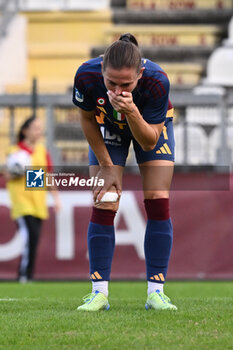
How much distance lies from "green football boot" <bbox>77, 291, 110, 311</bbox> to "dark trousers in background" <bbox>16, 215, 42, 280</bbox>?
4.18 meters

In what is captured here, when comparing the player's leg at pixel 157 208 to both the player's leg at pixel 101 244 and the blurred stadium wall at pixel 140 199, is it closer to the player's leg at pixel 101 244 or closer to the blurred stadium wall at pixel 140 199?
the player's leg at pixel 101 244

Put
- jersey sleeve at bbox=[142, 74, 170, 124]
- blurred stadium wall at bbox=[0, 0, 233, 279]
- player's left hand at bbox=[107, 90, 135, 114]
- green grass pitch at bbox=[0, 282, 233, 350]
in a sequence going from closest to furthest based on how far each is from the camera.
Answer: green grass pitch at bbox=[0, 282, 233, 350] → player's left hand at bbox=[107, 90, 135, 114] → jersey sleeve at bbox=[142, 74, 170, 124] → blurred stadium wall at bbox=[0, 0, 233, 279]

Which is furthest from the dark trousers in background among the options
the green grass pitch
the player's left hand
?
the player's left hand

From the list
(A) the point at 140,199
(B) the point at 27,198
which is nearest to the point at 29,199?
(B) the point at 27,198

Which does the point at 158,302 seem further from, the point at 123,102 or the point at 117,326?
the point at 123,102

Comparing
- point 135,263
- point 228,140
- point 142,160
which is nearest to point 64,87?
point 228,140

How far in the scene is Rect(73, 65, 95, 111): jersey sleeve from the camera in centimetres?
387

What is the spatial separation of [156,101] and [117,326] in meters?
1.12

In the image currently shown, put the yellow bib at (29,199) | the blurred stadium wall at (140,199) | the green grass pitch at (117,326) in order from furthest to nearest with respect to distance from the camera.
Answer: the blurred stadium wall at (140,199), the yellow bib at (29,199), the green grass pitch at (117,326)

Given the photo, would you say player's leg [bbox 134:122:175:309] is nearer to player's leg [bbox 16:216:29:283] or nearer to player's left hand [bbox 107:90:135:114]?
player's left hand [bbox 107:90:135:114]

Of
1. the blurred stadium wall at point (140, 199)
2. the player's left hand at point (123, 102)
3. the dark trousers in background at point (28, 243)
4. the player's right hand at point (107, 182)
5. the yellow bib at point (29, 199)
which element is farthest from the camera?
the blurred stadium wall at point (140, 199)

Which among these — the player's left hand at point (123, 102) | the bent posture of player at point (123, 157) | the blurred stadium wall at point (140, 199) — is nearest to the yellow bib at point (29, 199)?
the blurred stadium wall at point (140, 199)

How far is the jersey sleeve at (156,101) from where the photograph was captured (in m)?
3.79

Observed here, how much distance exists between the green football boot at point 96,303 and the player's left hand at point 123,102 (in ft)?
3.43
